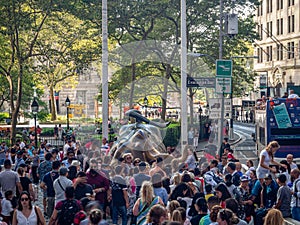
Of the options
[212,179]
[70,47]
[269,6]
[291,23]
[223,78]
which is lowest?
[212,179]

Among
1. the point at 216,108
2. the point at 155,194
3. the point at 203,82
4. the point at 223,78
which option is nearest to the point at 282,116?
the point at 216,108

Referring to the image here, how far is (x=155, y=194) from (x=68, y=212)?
230 cm

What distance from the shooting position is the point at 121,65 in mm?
45406

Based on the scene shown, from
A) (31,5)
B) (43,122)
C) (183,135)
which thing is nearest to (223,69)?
(183,135)

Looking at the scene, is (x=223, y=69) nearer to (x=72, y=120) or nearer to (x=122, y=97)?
(x=122, y=97)

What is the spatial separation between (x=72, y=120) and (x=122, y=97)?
3212 centimetres

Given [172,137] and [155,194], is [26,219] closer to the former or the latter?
[155,194]

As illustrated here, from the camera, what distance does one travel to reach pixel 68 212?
37.1 ft

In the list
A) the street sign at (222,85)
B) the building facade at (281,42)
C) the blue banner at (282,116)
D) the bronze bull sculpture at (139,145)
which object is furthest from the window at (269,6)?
the bronze bull sculpture at (139,145)

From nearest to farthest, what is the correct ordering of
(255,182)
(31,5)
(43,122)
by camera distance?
(255,182) < (31,5) < (43,122)

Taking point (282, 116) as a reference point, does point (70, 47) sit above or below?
above

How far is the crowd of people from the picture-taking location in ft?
34.9

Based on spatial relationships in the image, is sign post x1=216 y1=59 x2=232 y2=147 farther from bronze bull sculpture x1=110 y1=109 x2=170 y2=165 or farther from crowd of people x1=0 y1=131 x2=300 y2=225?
crowd of people x1=0 y1=131 x2=300 y2=225

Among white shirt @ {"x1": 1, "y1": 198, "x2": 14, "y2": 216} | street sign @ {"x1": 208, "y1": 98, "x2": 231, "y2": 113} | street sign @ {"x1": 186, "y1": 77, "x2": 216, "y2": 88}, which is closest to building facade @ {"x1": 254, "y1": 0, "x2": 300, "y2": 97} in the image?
street sign @ {"x1": 208, "y1": 98, "x2": 231, "y2": 113}
